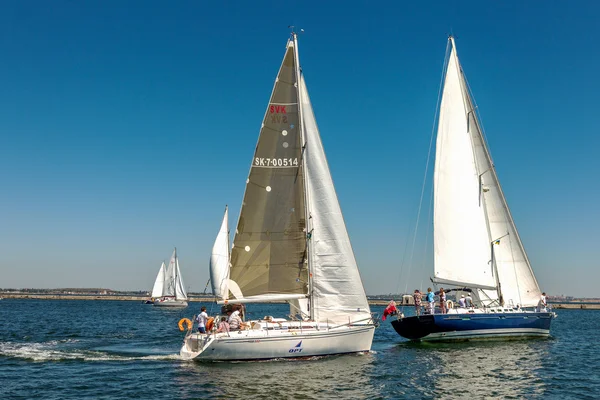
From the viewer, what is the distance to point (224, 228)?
1489 inches

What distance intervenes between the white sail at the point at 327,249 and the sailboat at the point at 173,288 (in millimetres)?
87328

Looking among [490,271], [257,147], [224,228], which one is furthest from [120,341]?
[490,271]

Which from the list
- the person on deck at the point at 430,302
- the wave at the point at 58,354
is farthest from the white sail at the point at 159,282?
the person on deck at the point at 430,302

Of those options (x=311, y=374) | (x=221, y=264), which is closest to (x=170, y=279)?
(x=221, y=264)

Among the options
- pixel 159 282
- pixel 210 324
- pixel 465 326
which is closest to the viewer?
pixel 210 324

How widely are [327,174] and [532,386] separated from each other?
11877 mm

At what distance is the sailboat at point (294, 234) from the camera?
2459 centimetres

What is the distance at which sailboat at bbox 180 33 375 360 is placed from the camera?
24.6 meters

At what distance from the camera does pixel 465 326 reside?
3130 centimetres

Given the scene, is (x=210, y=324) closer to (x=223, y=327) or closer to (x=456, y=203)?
(x=223, y=327)

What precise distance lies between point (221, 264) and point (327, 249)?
794cm

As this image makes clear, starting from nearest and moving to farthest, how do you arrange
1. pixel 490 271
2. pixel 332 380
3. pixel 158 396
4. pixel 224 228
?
pixel 158 396 → pixel 332 380 → pixel 490 271 → pixel 224 228

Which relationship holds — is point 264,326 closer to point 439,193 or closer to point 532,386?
point 532,386

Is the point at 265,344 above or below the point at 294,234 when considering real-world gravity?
below
